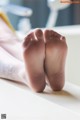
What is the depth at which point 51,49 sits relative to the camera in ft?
2.56

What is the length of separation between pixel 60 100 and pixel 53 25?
109 cm

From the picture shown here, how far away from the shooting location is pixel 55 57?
791 mm

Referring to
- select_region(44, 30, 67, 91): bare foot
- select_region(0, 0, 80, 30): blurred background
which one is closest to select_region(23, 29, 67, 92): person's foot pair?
select_region(44, 30, 67, 91): bare foot

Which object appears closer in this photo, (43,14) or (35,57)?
(35,57)

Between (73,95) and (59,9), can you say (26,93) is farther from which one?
(59,9)

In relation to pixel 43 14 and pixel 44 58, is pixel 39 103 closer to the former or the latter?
pixel 44 58

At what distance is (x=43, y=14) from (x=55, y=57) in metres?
0.99

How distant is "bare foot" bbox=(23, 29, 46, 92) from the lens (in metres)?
0.76

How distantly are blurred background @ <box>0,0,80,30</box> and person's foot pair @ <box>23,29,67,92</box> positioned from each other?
3.13ft

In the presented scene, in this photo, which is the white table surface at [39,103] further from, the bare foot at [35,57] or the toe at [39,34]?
the toe at [39,34]

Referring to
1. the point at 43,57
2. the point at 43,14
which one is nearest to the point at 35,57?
the point at 43,57

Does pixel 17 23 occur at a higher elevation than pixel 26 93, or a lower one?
lower

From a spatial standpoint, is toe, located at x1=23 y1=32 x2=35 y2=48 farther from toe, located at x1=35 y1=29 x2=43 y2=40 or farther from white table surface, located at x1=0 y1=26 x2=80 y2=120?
white table surface, located at x1=0 y1=26 x2=80 y2=120

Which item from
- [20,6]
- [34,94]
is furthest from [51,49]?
[20,6]
